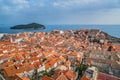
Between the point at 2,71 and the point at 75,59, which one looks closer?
the point at 2,71

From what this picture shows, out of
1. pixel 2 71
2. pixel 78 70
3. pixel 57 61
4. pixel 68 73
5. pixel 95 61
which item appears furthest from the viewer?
pixel 95 61

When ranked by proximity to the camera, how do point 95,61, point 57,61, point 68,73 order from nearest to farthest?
point 68,73 → point 57,61 → point 95,61

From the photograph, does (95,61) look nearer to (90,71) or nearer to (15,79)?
(90,71)

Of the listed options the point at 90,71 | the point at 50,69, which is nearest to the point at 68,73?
the point at 90,71

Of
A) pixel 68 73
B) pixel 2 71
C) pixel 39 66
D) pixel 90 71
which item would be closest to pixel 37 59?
pixel 39 66

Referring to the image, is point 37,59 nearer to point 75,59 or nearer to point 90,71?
point 75,59

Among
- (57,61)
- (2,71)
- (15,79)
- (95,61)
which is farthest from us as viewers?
(95,61)

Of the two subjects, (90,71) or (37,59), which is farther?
(37,59)

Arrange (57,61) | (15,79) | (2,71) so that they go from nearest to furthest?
(15,79) < (2,71) < (57,61)

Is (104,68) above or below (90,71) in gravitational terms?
below
